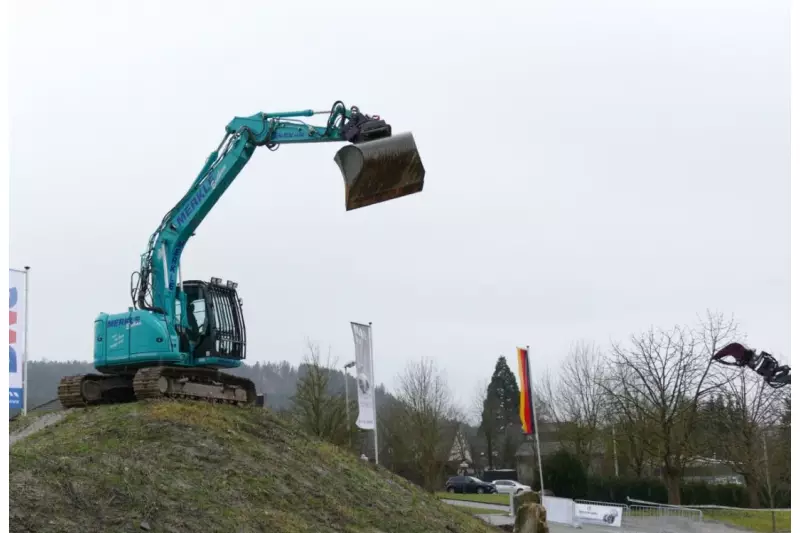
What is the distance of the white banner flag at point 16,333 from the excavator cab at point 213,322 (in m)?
3.40

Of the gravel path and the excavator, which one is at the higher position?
the excavator

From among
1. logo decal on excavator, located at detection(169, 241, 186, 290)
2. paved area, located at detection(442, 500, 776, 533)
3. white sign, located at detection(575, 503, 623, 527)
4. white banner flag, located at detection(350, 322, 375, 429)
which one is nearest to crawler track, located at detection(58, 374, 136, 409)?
logo decal on excavator, located at detection(169, 241, 186, 290)

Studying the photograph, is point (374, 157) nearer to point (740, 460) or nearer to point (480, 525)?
point (480, 525)

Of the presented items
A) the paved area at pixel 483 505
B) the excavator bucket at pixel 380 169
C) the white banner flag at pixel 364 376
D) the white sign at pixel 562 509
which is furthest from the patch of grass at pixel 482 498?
the excavator bucket at pixel 380 169

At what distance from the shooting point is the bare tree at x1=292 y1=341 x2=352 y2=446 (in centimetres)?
3416

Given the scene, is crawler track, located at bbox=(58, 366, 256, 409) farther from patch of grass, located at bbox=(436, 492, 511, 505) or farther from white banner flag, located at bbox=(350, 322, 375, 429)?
patch of grass, located at bbox=(436, 492, 511, 505)

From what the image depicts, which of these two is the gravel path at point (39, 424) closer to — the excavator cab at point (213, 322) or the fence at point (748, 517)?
the excavator cab at point (213, 322)

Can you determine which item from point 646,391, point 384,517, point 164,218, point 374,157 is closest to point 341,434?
point 646,391

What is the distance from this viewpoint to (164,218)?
2017 centimetres

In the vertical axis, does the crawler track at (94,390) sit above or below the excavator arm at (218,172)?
below

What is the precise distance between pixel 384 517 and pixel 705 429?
26671 mm

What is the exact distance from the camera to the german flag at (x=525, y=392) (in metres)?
28.1

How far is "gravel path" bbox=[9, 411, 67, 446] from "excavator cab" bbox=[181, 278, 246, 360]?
9.92 feet

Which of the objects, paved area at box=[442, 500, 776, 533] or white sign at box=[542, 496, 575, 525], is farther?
white sign at box=[542, 496, 575, 525]
